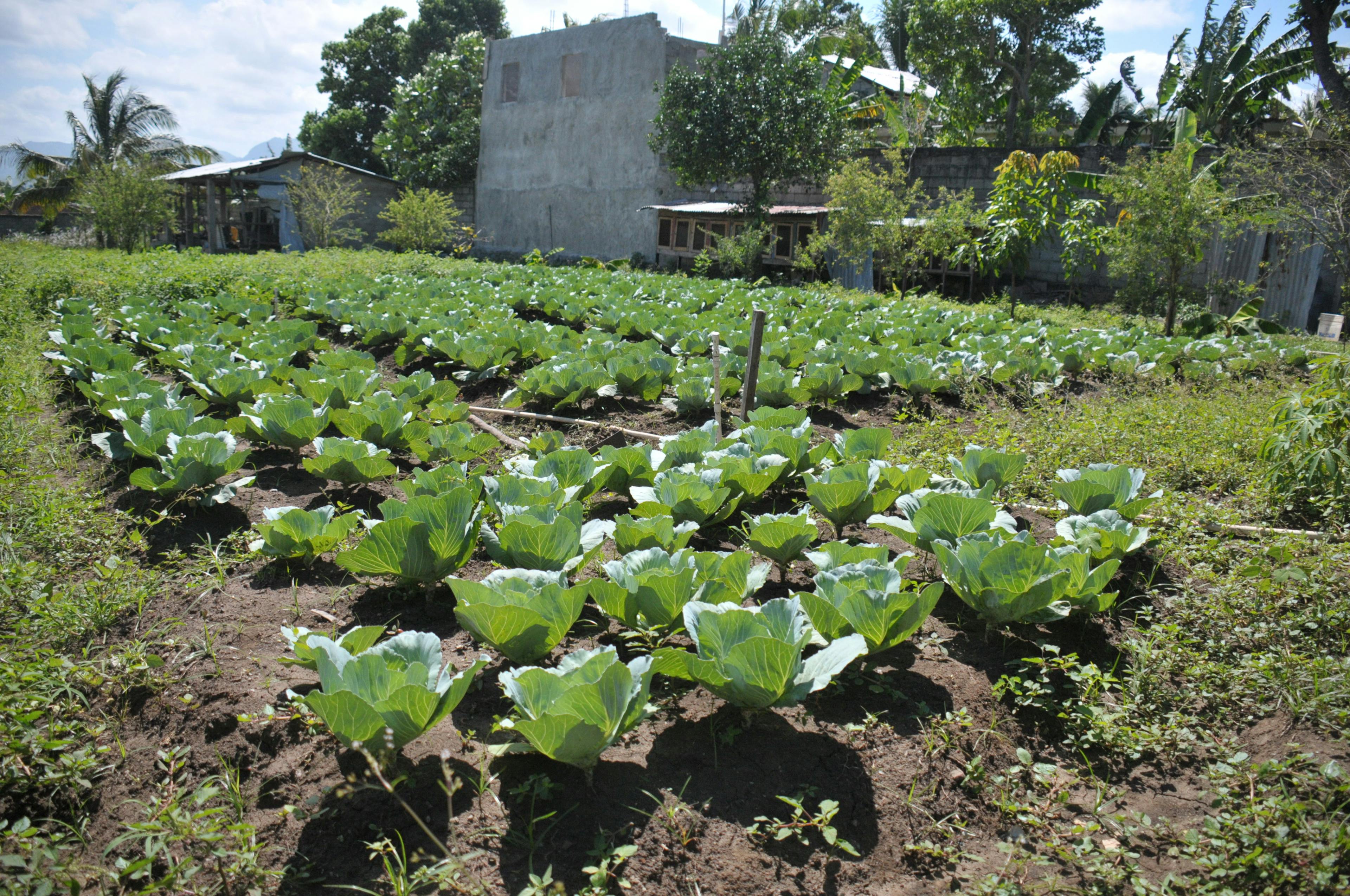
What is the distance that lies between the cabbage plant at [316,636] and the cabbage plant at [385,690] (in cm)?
4

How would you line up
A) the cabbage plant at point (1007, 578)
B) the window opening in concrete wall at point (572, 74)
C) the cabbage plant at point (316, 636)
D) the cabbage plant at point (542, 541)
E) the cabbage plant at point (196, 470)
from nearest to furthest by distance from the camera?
the cabbage plant at point (316, 636) → the cabbage plant at point (1007, 578) → the cabbage plant at point (542, 541) → the cabbage plant at point (196, 470) → the window opening in concrete wall at point (572, 74)

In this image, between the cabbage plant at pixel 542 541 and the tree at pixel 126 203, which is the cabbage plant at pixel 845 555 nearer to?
the cabbage plant at pixel 542 541

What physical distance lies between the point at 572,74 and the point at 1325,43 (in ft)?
63.9

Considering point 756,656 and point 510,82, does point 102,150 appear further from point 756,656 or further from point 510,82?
point 756,656

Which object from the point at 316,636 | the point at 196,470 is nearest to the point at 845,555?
Answer: the point at 316,636

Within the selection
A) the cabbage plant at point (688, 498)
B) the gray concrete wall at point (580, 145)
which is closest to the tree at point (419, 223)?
the gray concrete wall at point (580, 145)

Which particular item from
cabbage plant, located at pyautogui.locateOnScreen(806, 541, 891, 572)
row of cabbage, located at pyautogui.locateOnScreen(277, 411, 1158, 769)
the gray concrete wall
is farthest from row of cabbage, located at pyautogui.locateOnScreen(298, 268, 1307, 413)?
the gray concrete wall

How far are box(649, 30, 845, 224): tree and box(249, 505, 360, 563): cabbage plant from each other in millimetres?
18441

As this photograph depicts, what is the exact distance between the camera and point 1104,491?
3.65 metres

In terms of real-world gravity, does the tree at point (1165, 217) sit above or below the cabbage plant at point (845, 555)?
above

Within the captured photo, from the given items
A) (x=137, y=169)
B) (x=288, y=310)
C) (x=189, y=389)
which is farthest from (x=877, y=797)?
(x=137, y=169)

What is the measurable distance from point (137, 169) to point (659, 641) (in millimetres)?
24941

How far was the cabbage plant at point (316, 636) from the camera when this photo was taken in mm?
2332

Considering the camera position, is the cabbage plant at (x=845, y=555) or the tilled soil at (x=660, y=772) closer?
the tilled soil at (x=660, y=772)
